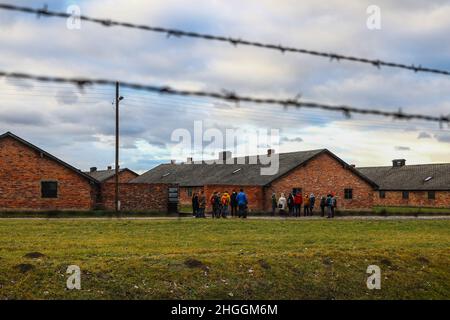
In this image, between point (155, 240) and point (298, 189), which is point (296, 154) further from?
point (155, 240)

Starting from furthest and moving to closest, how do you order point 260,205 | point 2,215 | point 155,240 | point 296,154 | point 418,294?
point 296,154
point 260,205
point 2,215
point 155,240
point 418,294

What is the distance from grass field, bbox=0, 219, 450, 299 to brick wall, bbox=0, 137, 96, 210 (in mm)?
19339

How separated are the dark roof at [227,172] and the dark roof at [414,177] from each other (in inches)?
560

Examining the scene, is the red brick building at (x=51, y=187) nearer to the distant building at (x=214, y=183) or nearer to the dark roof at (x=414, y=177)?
the distant building at (x=214, y=183)

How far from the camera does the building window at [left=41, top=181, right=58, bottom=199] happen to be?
1519 inches

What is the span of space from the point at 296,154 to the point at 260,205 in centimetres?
685

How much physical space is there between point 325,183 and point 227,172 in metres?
9.26

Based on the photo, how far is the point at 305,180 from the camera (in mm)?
46312

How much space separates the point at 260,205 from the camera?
146 feet

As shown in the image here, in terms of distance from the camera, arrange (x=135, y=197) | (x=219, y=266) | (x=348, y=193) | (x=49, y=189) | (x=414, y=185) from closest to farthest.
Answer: (x=219, y=266) < (x=49, y=189) < (x=135, y=197) < (x=348, y=193) < (x=414, y=185)

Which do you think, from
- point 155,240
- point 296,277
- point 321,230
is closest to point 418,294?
point 296,277

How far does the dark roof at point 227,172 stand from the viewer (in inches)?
1818

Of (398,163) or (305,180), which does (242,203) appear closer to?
(305,180)

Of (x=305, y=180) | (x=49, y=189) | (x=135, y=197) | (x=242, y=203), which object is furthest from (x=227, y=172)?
(x=242, y=203)
